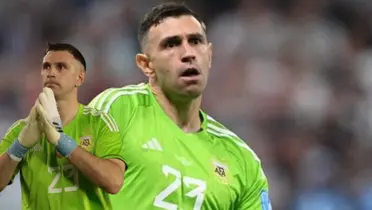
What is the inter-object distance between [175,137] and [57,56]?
1.82 ft

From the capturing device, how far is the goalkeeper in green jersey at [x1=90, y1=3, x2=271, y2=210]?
2633mm

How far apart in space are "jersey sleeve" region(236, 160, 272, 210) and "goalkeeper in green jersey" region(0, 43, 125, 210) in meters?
0.61

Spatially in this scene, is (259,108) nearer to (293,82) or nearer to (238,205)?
(293,82)

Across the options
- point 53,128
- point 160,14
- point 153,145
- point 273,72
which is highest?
point 273,72

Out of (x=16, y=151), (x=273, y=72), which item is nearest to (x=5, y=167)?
(x=16, y=151)

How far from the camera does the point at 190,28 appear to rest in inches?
107

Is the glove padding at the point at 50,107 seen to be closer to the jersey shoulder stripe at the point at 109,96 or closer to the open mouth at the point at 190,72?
the jersey shoulder stripe at the point at 109,96

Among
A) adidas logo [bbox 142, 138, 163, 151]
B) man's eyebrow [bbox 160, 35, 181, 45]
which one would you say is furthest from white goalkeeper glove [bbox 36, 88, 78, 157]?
man's eyebrow [bbox 160, 35, 181, 45]

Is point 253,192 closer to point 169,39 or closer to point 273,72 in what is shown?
point 169,39

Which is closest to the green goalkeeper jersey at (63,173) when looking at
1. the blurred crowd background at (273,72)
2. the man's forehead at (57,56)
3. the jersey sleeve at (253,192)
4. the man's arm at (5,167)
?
the man's arm at (5,167)

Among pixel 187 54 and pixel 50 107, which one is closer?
pixel 50 107

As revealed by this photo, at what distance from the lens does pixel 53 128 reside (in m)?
2.20

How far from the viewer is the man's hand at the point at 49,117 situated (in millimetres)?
2191

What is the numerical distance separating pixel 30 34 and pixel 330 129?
1934 millimetres
